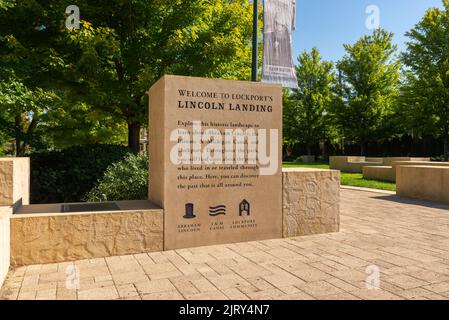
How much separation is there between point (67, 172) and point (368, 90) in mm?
32899

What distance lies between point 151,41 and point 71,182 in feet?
15.4

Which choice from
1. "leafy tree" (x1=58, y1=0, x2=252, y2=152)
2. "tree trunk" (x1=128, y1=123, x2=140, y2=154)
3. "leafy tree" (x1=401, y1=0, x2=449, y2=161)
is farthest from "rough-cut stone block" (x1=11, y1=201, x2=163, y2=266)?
"leafy tree" (x1=401, y1=0, x2=449, y2=161)

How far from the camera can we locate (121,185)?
871 centimetres

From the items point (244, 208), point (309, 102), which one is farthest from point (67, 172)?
point (309, 102)

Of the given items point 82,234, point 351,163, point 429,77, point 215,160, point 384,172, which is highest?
point 429,77

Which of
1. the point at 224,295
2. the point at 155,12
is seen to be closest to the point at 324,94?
the point at 155,12

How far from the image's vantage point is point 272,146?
6367 millimetres

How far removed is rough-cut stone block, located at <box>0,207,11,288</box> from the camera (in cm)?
416

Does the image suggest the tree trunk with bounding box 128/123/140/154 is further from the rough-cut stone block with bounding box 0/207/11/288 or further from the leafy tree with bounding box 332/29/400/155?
the leafy tree with bounding box 332/29/400/155

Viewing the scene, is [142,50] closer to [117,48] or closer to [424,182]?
[117,48]

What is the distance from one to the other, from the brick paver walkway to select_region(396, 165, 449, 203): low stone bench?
15.7ft

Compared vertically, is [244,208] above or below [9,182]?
below

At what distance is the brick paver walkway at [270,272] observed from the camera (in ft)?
12.9

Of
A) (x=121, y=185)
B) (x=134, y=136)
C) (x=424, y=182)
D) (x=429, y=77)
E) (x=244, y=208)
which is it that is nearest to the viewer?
(x=244, y=208)
